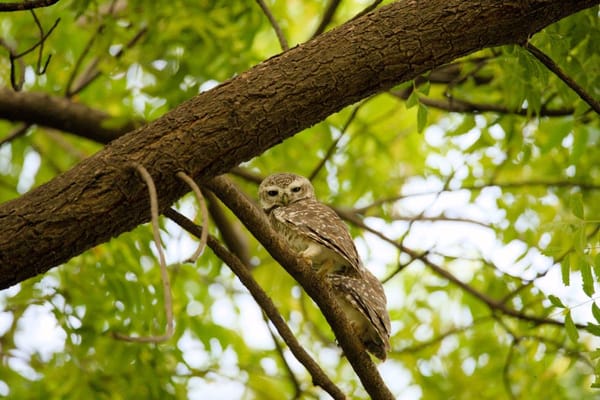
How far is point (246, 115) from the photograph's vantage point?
10.1 feet

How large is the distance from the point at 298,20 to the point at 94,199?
5.65m

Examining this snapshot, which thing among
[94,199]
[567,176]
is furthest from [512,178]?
[94,199]

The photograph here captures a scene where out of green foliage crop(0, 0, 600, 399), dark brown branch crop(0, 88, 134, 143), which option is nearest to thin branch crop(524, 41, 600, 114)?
green foliage crop(0, 0, 600, 399)

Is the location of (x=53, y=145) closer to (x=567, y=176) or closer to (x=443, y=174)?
(x=443, y=174)

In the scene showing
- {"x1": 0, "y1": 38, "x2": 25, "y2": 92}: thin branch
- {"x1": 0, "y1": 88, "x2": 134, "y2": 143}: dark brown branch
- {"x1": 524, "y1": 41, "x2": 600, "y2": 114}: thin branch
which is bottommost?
{"x1": 524, "y1": 41, "x2": 600, "y2": 114}: thin branch

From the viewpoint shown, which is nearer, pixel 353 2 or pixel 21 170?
pixel 21 170

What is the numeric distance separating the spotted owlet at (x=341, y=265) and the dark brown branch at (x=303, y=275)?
51 cm

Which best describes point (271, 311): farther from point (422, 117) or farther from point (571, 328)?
point (571, 328)

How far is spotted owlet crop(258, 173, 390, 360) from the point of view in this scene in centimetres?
430

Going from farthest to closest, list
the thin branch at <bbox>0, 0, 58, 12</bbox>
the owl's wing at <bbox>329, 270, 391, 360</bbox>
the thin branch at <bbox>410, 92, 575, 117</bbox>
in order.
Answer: the thin branch at <bbox>410, 92, 575, 117</bbox> < the owl's wing at <bbox>329, 270, 391, 360</bbox> < the thin branch at <bbox>0, 0, 58, 12</bbox>

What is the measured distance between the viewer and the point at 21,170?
23.4 feet

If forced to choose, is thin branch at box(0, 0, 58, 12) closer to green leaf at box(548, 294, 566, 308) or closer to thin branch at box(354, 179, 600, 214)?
green leaf at box(548, 294, 566, 308)

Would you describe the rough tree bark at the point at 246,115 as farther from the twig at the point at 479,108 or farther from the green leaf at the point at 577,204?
the twig at the point at 479,108

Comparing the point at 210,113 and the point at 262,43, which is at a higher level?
the point at 262,43
